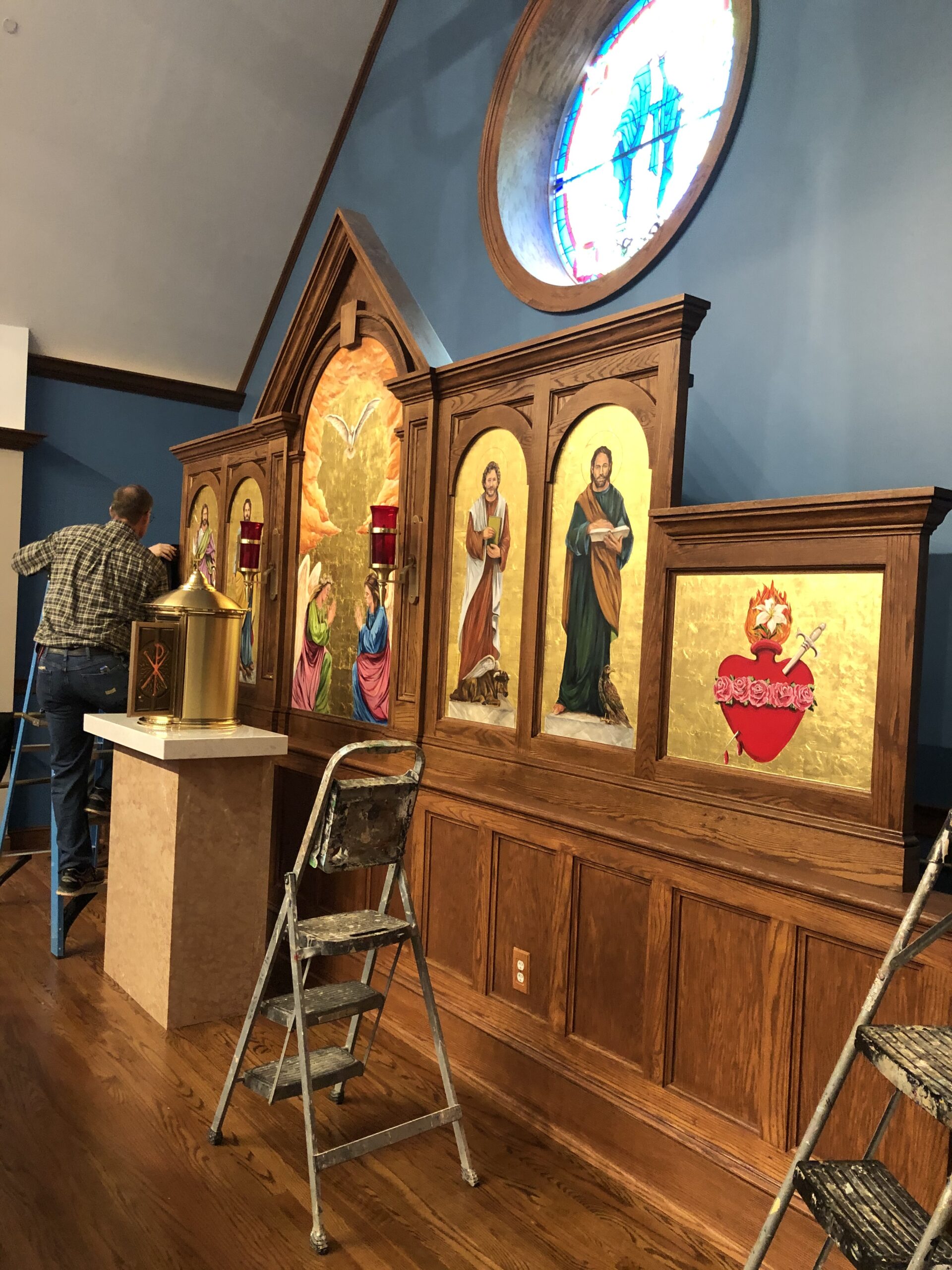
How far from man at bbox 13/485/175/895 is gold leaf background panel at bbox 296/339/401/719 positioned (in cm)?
83

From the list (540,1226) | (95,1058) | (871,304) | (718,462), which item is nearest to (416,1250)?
(540,1226)

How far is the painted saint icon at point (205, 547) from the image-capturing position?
582 centimetres

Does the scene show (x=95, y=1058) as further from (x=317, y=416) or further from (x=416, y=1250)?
(x=317, y=416)

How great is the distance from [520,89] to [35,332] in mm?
3409

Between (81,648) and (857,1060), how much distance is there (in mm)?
3672

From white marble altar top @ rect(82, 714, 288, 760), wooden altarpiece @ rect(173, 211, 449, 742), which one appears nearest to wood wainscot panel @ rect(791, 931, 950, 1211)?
wooden altarpiece @ rect(173, 211, 449, 742)

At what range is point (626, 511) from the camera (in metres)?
3.20

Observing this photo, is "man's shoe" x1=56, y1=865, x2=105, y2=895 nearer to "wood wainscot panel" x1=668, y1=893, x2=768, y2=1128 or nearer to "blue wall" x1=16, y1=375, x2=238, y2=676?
"blue wall" x1=16, y1=375, x2=238, y2=676

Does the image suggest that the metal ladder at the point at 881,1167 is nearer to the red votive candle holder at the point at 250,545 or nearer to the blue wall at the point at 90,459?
the red votive candle holder at the point at 250,545

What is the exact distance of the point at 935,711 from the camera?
10.7 feet

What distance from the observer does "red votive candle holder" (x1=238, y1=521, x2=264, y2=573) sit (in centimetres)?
488

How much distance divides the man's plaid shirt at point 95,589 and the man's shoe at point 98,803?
0.77m

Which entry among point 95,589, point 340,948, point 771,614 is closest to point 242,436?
point 95,589

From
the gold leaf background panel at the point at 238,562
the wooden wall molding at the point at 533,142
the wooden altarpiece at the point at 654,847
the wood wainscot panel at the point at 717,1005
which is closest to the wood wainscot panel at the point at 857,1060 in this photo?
the wooden altarpiece at the point at 654,847
